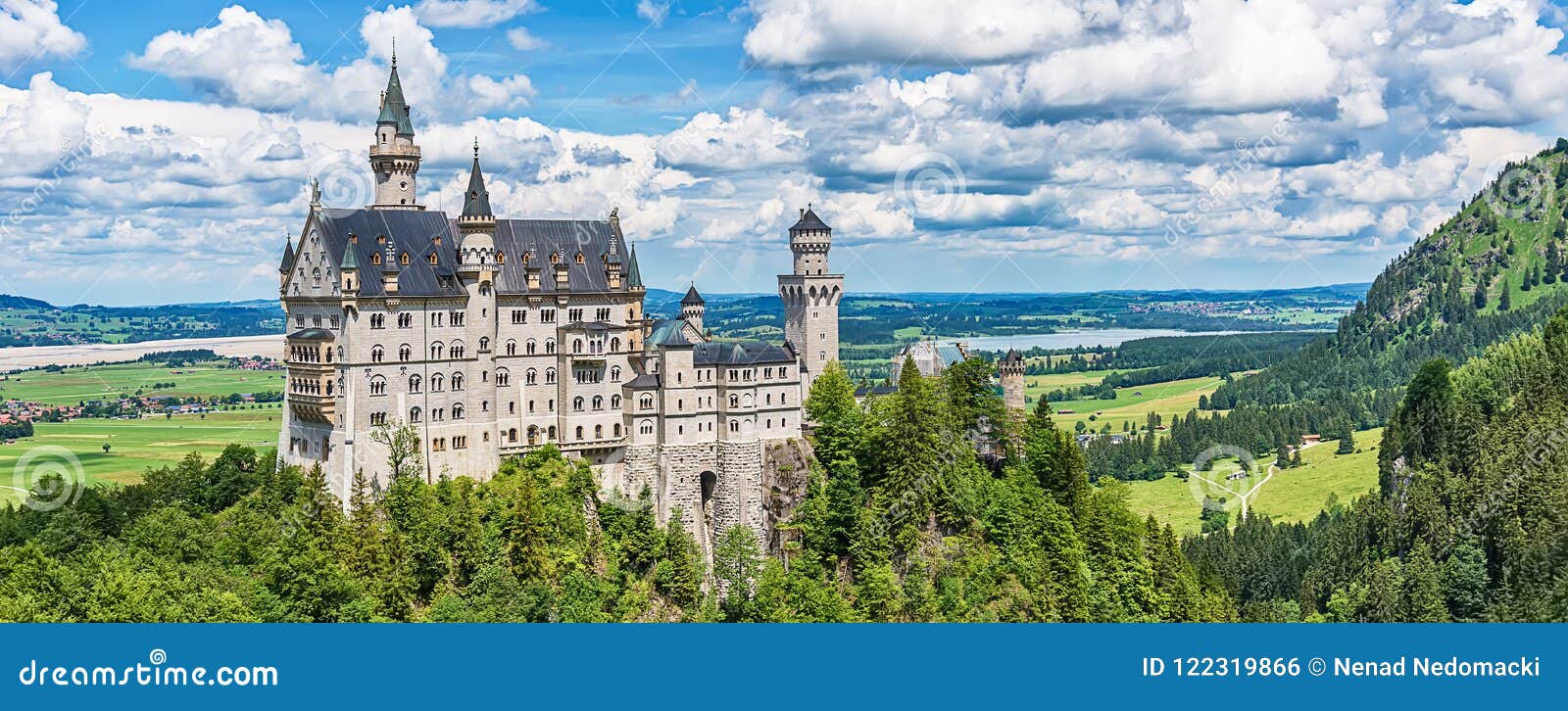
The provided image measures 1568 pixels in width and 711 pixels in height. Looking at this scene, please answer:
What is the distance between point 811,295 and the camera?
111m

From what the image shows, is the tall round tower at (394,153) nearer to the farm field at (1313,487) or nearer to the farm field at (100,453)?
the farm field at (100,453)

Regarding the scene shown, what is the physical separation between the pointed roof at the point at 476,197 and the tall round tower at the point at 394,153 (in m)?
4.96

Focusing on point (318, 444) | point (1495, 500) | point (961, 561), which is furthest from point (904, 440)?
point (1495, 500)

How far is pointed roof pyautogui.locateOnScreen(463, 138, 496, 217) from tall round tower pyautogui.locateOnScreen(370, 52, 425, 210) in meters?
4.96

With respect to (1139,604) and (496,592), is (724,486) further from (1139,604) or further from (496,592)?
(1139,604)

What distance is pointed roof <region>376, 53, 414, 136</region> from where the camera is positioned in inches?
3814

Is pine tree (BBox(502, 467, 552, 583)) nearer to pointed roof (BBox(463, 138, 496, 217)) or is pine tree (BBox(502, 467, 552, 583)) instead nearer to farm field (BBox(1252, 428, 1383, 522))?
pointed roof (BBox(463, 138, 496, 217))

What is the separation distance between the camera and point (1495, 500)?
110125 millimetres

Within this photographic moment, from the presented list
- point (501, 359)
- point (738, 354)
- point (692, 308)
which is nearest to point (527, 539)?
point (501, 359)

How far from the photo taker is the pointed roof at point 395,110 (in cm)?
9688

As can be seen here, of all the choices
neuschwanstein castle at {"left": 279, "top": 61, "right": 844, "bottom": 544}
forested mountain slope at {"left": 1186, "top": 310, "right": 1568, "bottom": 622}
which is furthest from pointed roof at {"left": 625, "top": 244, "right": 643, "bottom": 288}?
forested mountain slope at {"left": 1186, "top": 310, "right": 1568, "bottom": 622}

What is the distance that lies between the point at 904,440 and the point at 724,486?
12570 mm

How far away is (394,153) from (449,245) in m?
8.20

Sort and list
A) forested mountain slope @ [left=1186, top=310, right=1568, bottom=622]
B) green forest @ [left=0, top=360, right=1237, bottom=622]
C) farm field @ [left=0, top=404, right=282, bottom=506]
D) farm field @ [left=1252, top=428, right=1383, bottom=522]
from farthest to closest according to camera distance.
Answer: farm field @ [left=1252, top=428, right=1383, bottom=522], farm field @ [left=0, top=404, right=282, bottom=506], forested mountain slope @ [left=1186, top=310, right=1568, bottom=622], green forest @ [left=0, top=360, right=1237, bottom=622]
